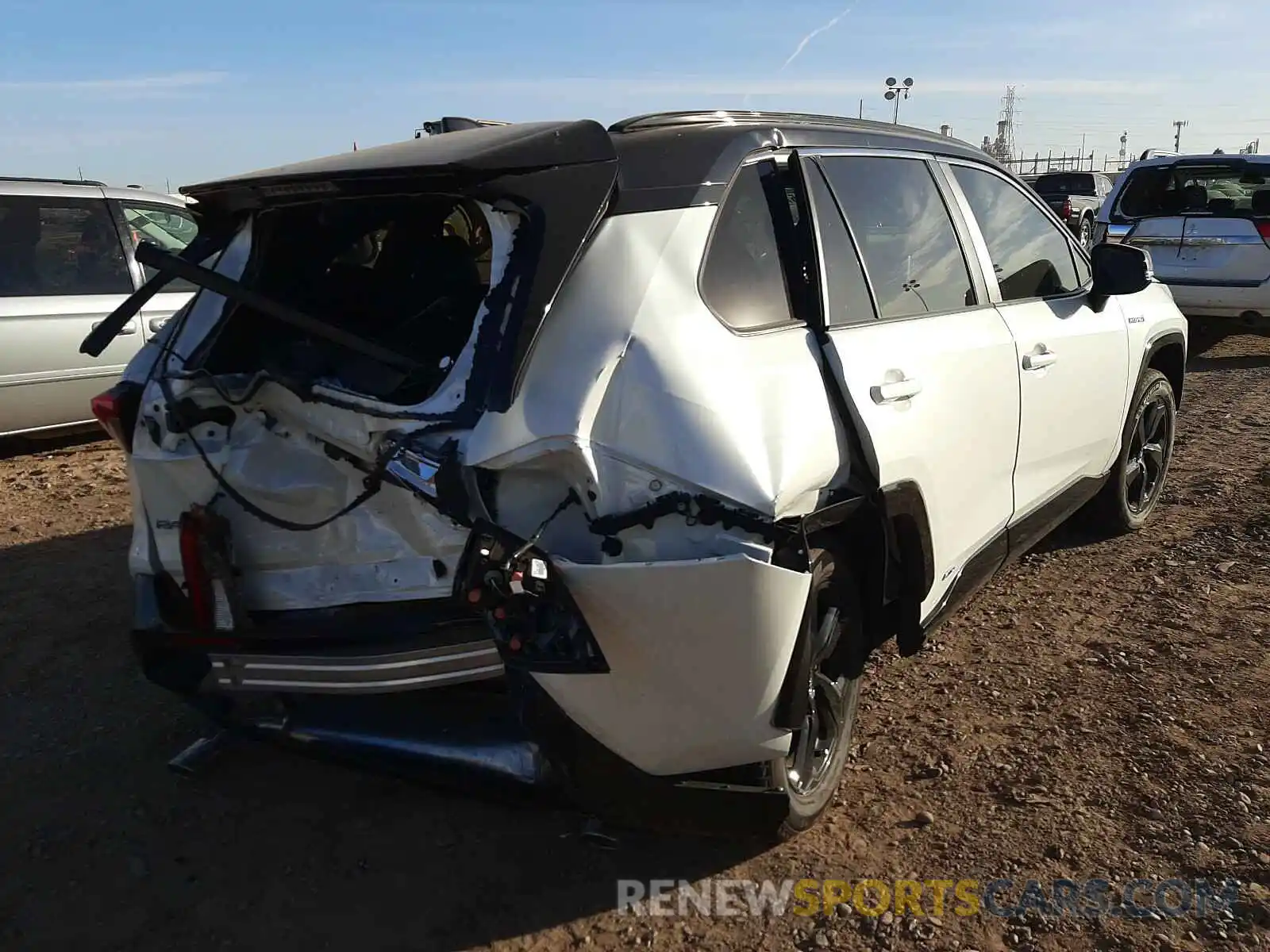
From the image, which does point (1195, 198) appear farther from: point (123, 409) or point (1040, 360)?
point (123, 409)

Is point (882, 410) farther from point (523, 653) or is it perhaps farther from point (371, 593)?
point (371, 593)

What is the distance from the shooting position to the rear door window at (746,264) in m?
2.48

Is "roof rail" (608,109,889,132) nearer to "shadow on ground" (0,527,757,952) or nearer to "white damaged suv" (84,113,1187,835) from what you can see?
"white damaged suv" (84,113,1187,835)

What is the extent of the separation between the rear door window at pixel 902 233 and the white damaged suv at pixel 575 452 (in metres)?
0.01

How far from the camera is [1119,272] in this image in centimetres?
418

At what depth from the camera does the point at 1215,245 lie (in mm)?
8961

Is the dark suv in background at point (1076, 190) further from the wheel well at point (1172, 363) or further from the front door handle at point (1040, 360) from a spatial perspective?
the front door handle at point (1040, 360)

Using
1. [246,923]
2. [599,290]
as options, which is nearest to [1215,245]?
[599,290]

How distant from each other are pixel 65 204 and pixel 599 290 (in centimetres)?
606

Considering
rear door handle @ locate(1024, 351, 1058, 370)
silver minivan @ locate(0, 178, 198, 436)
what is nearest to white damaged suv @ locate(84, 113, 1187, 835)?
rear door handle @ locate(1024, 351, 1058, 370)

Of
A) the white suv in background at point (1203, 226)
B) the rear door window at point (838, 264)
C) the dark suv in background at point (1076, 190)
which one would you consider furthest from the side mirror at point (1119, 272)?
the dark suv in background at point (1076, 190)

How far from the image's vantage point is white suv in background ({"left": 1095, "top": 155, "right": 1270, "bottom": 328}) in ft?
29.0

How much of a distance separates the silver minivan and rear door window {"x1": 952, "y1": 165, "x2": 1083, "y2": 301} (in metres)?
4.88

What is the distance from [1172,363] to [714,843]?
384 centimetres
